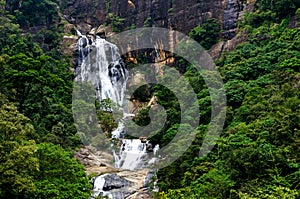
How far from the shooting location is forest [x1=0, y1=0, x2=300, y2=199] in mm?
12609

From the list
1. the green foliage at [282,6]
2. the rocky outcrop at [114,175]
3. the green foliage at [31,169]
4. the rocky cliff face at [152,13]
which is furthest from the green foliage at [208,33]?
the green foliage at [31,169]

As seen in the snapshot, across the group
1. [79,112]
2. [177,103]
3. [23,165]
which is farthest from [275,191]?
[79,112]

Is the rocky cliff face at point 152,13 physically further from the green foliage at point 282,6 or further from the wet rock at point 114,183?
the wet rock at point 114,183

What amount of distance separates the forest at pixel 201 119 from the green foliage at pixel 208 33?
0.27 feet

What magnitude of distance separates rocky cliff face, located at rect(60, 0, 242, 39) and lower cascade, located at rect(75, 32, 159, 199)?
2.90m

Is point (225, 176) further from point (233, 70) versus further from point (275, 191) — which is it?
point (233, 70)

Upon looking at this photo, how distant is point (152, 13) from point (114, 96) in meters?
9.38

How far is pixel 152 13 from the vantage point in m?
36.0

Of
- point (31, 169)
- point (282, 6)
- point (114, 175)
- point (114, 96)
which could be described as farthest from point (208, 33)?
point (31, 169)

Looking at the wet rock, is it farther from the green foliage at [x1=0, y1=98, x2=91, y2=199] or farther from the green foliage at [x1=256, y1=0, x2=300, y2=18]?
the green foliage at [x1=256, y1=0, x2=300, y2=18]

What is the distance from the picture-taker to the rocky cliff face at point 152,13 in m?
32.7

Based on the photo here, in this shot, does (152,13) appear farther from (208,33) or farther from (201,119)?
(201,119)

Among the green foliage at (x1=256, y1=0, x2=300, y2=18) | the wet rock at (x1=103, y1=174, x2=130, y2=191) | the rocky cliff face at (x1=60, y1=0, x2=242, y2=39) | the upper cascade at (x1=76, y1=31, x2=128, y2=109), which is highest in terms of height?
the rocky cliff face at (x1=60, y1=0, x2=242, y2=39)

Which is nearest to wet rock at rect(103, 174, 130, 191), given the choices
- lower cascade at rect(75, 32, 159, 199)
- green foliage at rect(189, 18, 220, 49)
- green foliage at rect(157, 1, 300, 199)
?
lower cascade at rect(75, 32, 159, 199)
